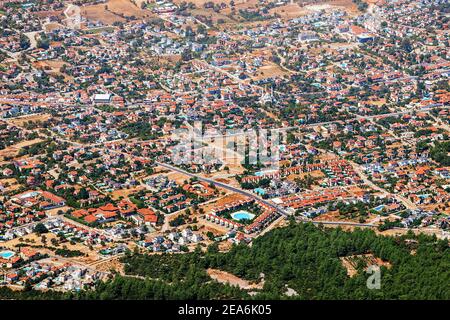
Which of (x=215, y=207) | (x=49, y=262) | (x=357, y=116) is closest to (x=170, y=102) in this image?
(x=357, y=116)

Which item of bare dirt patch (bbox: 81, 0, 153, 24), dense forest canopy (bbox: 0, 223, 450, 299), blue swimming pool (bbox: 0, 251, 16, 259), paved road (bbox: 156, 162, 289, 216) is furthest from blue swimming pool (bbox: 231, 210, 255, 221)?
bare dirt patch (bbox: 81, 0, 153, 24)

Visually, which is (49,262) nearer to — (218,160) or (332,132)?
(218,160)

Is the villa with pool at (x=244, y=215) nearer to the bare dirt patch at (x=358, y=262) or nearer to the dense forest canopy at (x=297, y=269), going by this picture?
the dense forest canopy at (x=297, y=269)

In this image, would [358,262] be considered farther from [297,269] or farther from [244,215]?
[244,215]

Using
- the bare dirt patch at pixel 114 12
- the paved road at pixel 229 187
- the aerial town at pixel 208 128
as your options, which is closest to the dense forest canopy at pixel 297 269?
the aerial town at pixel 208 128

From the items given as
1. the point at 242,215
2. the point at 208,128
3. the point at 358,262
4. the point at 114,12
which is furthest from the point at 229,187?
the point at 114,12
